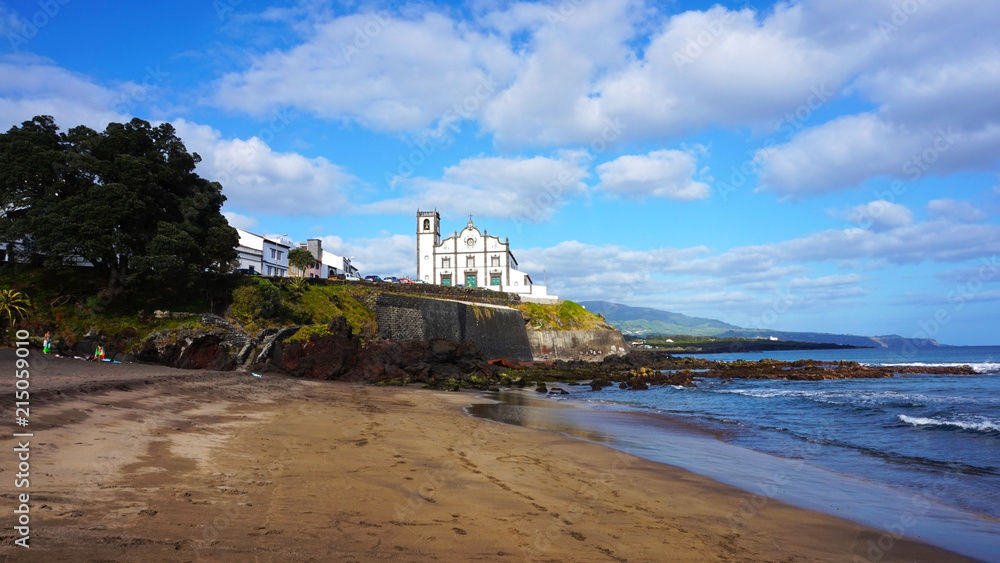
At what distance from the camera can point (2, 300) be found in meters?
23.5

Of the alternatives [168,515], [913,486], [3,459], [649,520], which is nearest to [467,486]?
[649,520]

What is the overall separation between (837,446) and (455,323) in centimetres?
3334

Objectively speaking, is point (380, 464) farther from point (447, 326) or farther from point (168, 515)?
point (447, 326)

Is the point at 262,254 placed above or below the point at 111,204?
above

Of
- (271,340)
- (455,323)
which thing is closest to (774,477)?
(271,340)

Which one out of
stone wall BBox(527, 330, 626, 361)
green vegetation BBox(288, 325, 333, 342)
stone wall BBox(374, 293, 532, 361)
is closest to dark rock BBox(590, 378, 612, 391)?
stone wall BBox(374, 293, 532, 361)

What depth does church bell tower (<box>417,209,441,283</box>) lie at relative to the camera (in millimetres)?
75938

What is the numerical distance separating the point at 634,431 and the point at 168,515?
1270 centimetres

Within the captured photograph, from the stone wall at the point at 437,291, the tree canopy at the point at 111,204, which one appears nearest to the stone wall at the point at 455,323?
the stone wall at the point at 437,291

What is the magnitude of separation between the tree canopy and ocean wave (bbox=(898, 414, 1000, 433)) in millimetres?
31613

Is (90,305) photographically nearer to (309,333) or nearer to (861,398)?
(309,333)

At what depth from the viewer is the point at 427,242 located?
76375 mm

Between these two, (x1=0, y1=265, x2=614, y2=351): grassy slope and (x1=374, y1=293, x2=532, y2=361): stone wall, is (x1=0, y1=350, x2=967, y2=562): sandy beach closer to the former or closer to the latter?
(x1=0, y1=265, x2=614, y2=351): grassy slope

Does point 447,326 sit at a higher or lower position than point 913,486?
higher
